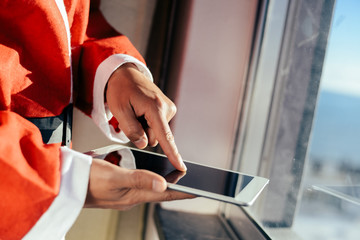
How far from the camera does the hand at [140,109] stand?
0.47 metres

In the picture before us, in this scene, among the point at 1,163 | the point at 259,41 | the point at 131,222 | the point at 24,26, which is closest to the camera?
the point at 1,163

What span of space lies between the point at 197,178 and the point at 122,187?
0.39 ft

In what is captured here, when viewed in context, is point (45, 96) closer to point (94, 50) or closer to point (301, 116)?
point (94, 50)

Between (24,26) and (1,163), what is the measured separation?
0.23 m

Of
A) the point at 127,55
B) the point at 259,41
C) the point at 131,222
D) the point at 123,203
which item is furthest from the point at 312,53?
the point at 131,222

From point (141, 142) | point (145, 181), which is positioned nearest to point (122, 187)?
point (145, 181)

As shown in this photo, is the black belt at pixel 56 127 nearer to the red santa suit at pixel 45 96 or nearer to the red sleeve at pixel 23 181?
the red santa suit at pixel 45 96

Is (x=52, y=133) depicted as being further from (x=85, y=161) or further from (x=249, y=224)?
(x=249, y=224)

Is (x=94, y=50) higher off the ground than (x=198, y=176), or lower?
higher

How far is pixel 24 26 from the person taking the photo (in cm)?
46

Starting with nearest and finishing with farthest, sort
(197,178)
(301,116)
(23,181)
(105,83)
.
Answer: (23,181) → (197,178) → (105,83) → (301,116)

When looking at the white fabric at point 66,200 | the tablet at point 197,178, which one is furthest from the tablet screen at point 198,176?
the white fabric at point 66,200

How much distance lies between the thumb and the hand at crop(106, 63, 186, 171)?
4.1 inches

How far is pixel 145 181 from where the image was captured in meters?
0.36
